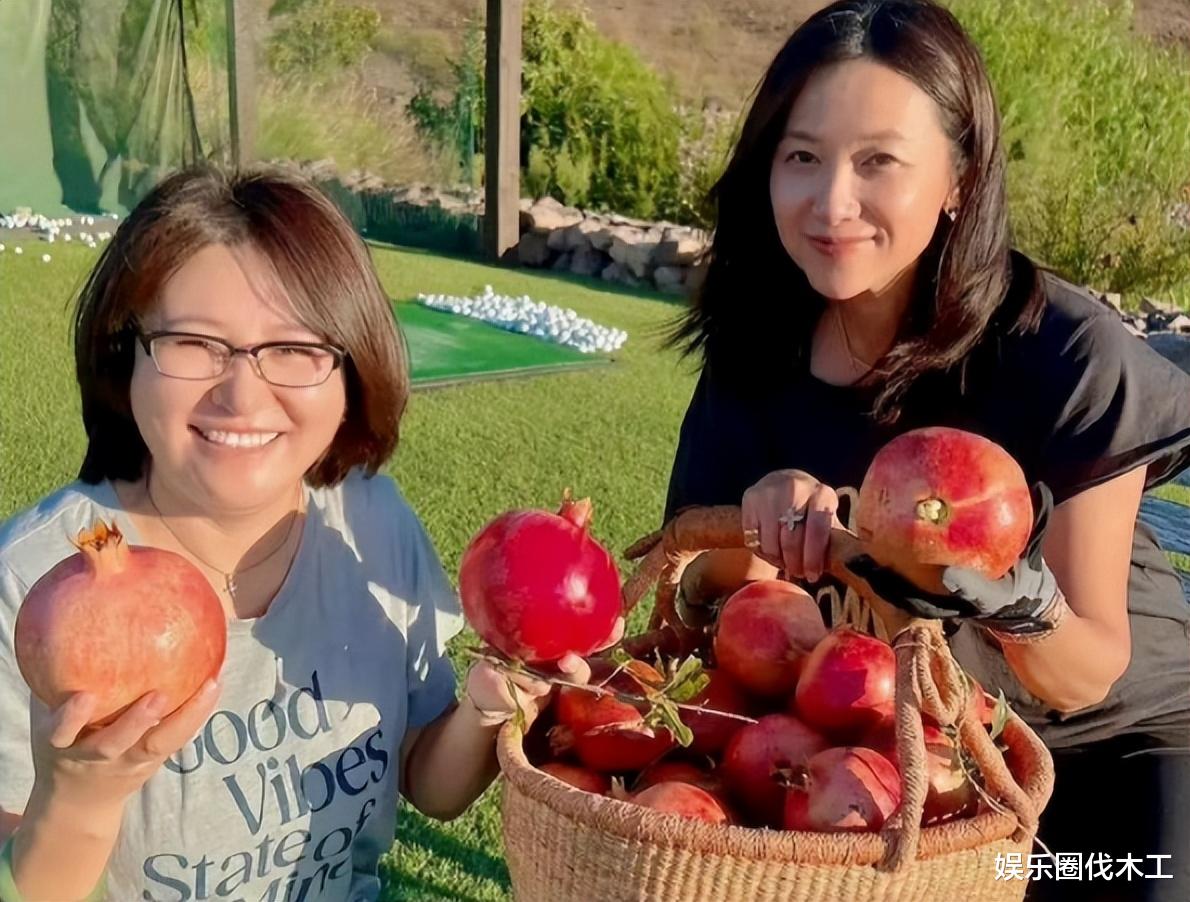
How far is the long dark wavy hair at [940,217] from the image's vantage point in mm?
1918

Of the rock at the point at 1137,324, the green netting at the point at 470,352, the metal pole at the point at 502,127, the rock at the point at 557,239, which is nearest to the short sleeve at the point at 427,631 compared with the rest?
the green netting at the point at 470,352

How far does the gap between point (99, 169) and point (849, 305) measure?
10867 mm

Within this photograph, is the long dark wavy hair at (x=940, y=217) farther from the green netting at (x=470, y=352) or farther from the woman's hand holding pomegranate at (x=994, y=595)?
the green netting at (x=470, y=352)

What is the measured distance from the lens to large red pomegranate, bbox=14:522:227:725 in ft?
4.02

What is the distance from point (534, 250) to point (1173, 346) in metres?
5.96

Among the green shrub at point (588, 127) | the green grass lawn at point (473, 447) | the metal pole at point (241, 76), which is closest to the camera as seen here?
the green grass lawn at point (473, 447)

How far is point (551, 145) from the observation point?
45.7 feet

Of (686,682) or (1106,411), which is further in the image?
(1106,411)

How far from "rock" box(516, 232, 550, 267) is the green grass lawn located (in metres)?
3.51

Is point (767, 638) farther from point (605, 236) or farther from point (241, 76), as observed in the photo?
point (605, 236)

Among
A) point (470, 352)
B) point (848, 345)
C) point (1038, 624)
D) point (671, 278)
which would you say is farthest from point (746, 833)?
point (671, 278)

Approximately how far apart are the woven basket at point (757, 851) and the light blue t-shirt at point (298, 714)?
1.35 feet

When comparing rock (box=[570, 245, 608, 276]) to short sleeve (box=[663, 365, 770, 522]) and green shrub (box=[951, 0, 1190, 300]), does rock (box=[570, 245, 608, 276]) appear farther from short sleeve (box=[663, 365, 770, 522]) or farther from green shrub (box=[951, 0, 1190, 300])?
short sleeve (box=[663, 365, 770, 522])

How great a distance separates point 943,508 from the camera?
1.39m
